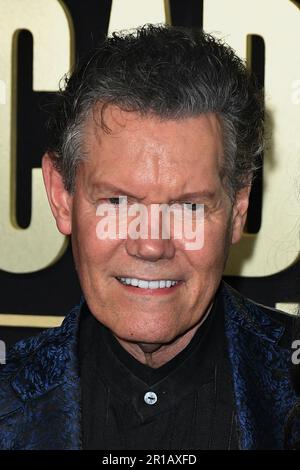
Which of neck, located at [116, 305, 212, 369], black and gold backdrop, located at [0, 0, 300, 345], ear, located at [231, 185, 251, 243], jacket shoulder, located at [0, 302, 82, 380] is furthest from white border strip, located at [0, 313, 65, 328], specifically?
ear, located at [231, 185, 251, 243]

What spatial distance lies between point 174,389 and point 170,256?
340mm

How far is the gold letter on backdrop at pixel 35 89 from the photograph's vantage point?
9.48ft

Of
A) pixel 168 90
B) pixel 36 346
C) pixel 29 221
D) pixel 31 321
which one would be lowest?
pixel 31 321

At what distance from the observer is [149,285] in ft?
5.48

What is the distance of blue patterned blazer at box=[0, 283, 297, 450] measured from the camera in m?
1.64

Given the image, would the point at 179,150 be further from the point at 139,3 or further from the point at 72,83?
the point at 139,3

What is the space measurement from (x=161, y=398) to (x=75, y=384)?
21cm

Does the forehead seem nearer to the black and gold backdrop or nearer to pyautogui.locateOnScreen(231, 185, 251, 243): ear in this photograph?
pyautogui.locateOnScreen(231, 185, 251, 243): ear

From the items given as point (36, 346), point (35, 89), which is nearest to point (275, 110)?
point (35, 89)

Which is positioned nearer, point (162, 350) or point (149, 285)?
point (149, 285)

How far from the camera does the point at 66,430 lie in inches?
64.5

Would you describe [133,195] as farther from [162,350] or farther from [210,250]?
[162,350]

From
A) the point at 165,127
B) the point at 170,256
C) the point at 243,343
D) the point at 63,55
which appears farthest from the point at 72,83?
the point at 63,55

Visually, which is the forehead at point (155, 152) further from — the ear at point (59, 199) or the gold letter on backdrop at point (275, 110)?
the gold letter on backdrop at point (275, 110)
